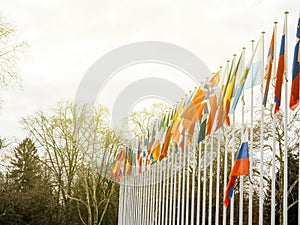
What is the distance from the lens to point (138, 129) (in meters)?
22.6

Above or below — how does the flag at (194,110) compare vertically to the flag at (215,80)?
below

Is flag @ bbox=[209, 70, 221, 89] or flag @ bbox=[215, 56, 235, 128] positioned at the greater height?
flag @ bbox=[209, 70, 221, 89]

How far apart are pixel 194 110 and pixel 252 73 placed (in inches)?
90.2

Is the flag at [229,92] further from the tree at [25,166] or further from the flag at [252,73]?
the tree at [25,166]

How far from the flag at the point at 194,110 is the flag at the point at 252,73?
63.8 inches

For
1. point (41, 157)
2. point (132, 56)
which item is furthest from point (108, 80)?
point (41, 157)

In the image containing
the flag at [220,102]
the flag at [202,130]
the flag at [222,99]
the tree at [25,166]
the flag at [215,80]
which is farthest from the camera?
the tree at [25,166]

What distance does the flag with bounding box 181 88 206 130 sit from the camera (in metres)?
8.51

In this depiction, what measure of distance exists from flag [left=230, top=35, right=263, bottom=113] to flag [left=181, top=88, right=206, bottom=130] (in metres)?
1.62

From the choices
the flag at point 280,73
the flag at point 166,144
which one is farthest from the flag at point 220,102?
the flag at point 166,144

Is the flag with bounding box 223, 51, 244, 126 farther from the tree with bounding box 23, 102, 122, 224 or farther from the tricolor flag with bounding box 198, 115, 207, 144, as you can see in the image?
the tree with bounding box 23, 102, 122, 224

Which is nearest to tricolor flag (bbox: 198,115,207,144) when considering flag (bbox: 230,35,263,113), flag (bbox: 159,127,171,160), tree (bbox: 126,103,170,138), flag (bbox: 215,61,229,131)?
flag (bbox: 215,61,229,131)

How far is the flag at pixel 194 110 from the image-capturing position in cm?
851

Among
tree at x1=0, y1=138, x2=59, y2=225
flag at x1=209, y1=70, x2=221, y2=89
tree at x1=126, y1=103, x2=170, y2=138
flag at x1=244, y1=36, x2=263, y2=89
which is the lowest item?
tree at x1=0, y1=138, x2=59, y2=225
